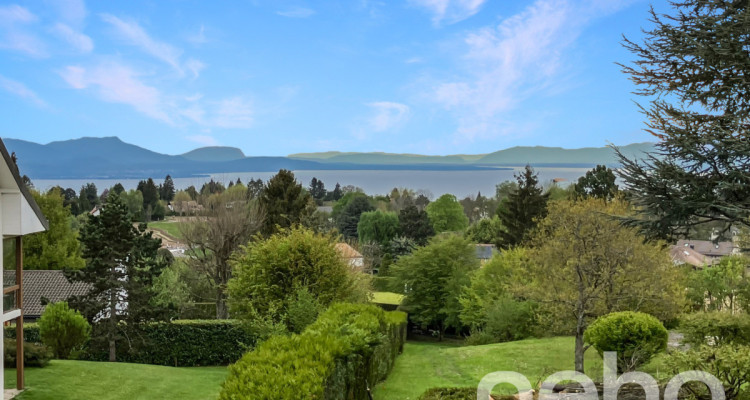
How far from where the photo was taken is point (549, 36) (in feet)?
73.8

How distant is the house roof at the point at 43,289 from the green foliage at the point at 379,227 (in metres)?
35.0

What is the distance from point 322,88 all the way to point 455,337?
2520cm

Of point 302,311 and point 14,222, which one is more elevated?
point 14,222

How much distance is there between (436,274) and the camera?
28688mm

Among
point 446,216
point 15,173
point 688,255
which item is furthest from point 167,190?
point 15,173

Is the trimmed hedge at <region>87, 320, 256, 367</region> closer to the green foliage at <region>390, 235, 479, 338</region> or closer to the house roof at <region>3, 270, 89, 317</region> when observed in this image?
the house roof at <region>3, 270, 89, 317</region>

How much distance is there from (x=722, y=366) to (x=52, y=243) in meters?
35.2

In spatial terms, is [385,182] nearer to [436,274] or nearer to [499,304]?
[436,274]

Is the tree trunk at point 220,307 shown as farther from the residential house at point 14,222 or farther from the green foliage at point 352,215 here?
the green foliage at point 352,215

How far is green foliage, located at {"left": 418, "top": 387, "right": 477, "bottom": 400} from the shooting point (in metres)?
7.19

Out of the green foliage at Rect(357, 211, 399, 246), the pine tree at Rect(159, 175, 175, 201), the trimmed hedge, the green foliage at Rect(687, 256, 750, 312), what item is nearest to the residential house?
the trimmed hedge

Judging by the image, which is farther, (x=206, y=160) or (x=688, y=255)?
(x=206, y=160)

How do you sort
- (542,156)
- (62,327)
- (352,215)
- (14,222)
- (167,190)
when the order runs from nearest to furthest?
1. (14,222)
2. (62,327)
3. (352,215)
4. (167,190)
5. (542,156)

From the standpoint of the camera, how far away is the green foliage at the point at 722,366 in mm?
7055
